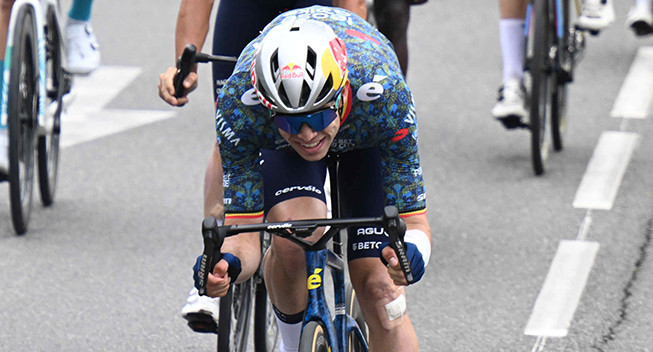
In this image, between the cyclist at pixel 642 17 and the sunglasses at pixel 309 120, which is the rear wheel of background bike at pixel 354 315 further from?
the cyclist at pixel 642 17

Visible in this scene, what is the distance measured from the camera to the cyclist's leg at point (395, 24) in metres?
6.77

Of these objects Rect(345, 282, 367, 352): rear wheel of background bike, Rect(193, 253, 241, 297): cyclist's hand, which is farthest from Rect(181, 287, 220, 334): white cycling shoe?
Rect(193, 253, 241, 297): cyclist's hand

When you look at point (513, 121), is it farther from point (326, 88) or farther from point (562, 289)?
point (326, 88)

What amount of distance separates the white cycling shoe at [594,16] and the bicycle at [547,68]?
0.49 metres

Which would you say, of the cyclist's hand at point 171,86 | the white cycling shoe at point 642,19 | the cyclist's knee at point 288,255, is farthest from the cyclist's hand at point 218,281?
the white cycling shoe at point 642,19

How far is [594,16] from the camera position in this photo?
889 cm

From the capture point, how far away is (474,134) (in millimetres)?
8727

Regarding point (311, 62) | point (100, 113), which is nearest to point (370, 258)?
point (311, 62)

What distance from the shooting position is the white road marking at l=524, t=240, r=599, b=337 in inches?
223

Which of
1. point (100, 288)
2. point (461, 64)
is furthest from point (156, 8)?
point (100, 288)

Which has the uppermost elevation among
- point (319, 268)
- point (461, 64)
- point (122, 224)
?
point (319, 268)

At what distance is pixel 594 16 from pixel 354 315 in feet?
16.1

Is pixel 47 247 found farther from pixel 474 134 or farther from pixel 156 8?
pixel 156 8

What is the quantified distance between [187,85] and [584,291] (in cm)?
232
